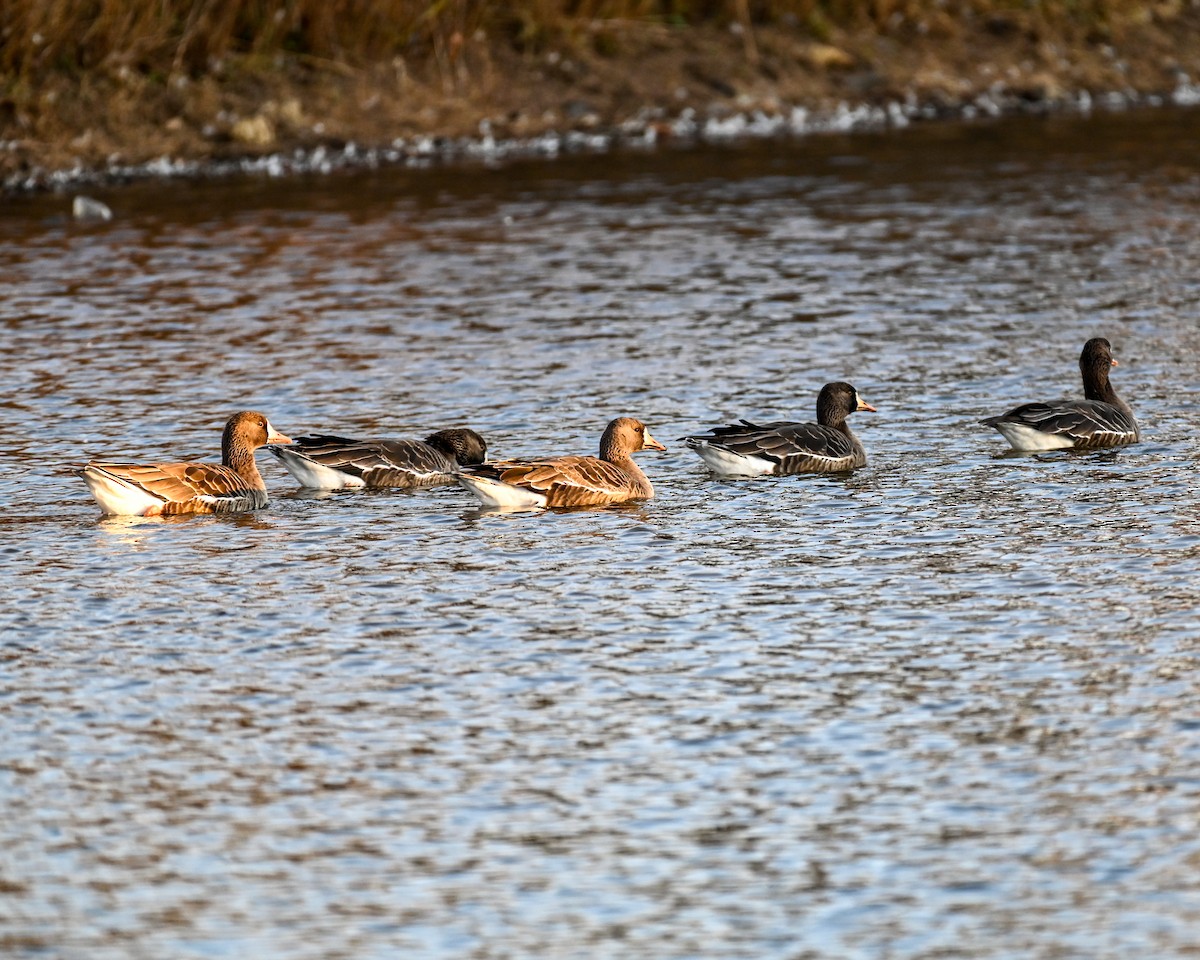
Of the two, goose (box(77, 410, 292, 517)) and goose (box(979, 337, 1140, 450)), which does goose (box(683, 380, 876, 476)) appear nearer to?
goose (box(979, 337, 1140, 450))

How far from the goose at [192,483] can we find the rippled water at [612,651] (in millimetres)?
188

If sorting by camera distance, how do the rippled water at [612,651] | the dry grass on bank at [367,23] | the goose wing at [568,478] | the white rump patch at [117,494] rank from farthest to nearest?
the dry grass on bank at [367,23] < the goose wing at [568,478] < the white rump patch at [117,494] < the rippled water at [612,651]

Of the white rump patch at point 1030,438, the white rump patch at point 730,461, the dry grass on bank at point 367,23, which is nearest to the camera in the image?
the white rump patch at point 730,461

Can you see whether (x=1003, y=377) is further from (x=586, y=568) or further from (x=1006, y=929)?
(x=1006, y=929)

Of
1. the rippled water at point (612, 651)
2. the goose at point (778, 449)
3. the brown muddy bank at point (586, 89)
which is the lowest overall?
the rippled water at point (612, 651)

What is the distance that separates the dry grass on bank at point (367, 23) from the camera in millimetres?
35125

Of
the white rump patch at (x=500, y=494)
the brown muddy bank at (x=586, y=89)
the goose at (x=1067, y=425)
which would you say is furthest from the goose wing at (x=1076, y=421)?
the brown muddy bank at (x=586, y=89)

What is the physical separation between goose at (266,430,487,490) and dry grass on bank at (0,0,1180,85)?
2045 cm

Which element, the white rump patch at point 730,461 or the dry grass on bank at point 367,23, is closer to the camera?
the white rump patch at point 730,461

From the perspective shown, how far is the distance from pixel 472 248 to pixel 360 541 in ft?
51.1

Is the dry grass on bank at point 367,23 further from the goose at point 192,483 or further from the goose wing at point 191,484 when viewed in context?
the goose wing at point 191,484

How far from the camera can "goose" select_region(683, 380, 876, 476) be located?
643 inches

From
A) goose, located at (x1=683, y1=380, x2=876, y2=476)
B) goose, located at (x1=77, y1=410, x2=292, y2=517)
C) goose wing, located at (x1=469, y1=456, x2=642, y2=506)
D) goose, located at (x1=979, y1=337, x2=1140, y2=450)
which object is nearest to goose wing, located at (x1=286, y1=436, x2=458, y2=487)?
goose, located at (x1=77, y1=410, x2=292, y2=517)

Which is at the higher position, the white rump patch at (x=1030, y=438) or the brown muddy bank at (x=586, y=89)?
the brown muddy bank at (x=586, y=89)
